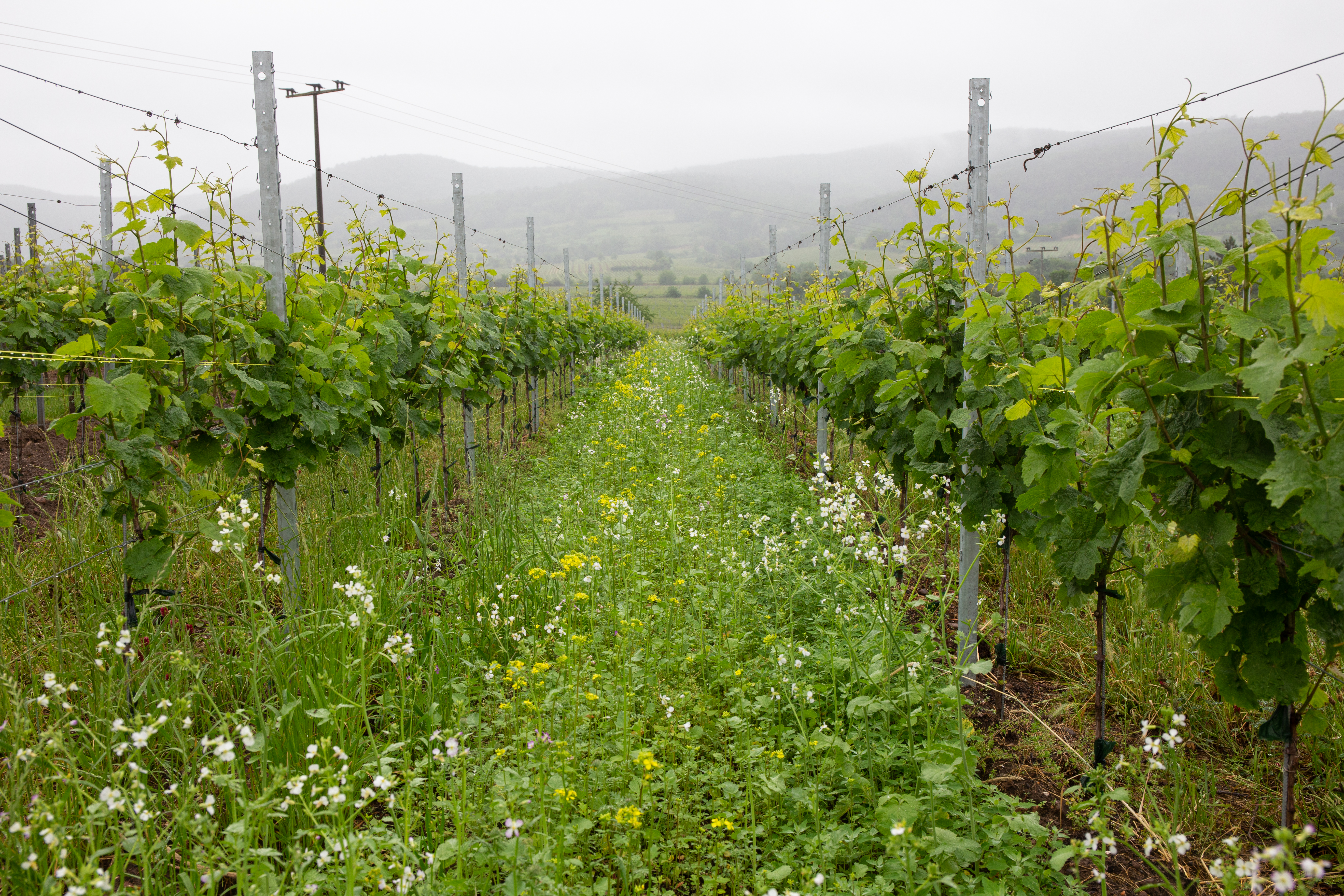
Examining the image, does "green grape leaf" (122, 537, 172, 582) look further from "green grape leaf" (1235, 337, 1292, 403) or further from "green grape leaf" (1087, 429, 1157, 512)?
"green grape leaf" (1235, 337, 1292, 403)

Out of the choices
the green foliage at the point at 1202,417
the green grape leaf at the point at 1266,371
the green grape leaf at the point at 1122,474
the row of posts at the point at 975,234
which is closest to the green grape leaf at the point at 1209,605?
the green foliage at the point at 1202,417

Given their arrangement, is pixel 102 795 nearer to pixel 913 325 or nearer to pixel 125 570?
pixel 125 570

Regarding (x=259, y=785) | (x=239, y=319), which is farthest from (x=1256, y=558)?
(x=239, y=319)

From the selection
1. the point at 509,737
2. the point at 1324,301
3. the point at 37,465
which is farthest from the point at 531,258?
the point at 1324,301

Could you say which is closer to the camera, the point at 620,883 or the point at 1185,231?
the point at 1185,231

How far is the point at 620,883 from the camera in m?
2.39

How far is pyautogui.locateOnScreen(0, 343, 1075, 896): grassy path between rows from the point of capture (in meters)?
1.99

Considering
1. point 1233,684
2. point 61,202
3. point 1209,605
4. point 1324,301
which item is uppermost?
point 61,202

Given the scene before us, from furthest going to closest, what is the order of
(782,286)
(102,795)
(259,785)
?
(782,286), (259,785), (102,795)

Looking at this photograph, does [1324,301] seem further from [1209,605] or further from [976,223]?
[976,223]

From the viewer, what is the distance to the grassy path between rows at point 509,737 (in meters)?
1.99

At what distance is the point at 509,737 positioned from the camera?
2.98m

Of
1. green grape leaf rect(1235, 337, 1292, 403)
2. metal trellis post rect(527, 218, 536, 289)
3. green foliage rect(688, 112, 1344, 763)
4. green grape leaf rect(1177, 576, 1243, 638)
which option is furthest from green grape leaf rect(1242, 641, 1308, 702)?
metal trellis post rect(527, 218, 536, 289)

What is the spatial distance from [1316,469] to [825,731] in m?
1.80
